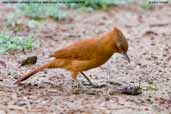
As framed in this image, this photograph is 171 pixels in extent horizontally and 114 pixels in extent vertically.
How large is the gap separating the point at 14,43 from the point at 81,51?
2.62 m

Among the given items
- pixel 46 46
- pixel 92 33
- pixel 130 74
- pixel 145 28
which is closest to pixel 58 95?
pixel 130 74

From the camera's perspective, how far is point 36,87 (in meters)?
7.55

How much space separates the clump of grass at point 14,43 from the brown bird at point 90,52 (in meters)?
2.07

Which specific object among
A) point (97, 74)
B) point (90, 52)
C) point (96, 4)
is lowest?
point (97, 74)

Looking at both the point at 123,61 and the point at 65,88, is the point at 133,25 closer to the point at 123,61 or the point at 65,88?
the point at 123,61

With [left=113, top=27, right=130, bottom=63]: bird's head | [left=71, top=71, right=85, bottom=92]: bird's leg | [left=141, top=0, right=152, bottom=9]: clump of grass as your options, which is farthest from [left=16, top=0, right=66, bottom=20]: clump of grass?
[left=113, top=27, right=130, bottom=63]: bird's head

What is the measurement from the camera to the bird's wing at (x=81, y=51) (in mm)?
7320

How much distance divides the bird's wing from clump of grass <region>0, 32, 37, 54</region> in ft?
6.86

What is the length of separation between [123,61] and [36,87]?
218cm

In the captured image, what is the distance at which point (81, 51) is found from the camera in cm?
740

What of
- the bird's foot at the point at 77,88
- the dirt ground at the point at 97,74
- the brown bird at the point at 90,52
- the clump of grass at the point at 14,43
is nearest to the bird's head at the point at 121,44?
the brown bird at the point at 90,52

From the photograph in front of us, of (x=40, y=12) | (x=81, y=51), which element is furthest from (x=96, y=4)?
(x=81, y=51)

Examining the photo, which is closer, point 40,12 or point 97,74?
point 97,74

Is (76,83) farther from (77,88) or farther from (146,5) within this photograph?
(146,5)
